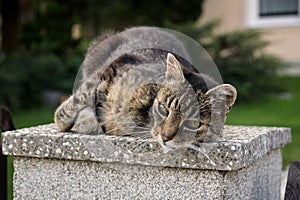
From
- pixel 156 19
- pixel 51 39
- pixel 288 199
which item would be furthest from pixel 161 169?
pixel 156 19

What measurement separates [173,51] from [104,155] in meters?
0.63

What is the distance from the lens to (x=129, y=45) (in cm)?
285

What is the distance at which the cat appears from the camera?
7.16 ft

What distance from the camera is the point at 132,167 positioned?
2.39 meters

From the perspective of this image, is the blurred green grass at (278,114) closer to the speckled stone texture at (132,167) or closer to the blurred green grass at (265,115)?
the blurred green grass at (265,115)

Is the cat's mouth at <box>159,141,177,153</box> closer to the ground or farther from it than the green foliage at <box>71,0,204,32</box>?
closer to the ground

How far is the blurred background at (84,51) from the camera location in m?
8.41

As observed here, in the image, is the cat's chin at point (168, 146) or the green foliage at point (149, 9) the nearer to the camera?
the cat's chin at point (168, 146)

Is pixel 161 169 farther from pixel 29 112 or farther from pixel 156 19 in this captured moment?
pixel 156 19

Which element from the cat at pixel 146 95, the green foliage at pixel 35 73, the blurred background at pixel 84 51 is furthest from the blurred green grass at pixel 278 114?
the cat at pixel 146 95

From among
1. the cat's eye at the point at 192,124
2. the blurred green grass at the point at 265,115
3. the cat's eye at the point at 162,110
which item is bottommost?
the blurred green grass at the point at 265,115

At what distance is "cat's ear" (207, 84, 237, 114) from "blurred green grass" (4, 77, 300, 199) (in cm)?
351

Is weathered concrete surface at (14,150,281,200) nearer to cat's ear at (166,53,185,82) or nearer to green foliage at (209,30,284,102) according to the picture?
cat's ear at (166,53,185,82)

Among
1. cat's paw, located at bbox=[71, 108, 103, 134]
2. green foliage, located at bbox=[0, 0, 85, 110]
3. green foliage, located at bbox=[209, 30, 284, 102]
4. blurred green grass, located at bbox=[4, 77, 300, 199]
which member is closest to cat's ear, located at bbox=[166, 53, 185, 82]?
cat's paw, located at bbox=[71, 108, 103, 134]
